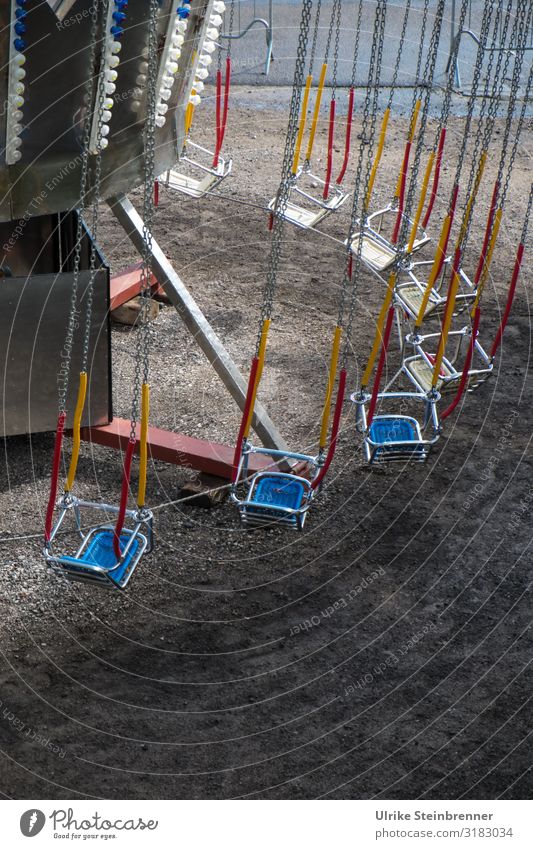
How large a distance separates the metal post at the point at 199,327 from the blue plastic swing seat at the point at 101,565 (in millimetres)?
2893

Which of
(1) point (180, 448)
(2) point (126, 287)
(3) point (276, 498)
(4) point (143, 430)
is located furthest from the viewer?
(2) point (126, 287)

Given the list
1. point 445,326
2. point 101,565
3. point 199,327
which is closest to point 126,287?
point 199,327

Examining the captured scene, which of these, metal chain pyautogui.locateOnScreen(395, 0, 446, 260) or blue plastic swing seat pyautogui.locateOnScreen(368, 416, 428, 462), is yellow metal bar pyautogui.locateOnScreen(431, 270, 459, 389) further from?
metal chain pyautogui.locateOnScreen(395, 0, 446, 260)

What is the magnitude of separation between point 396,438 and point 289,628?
1804mm

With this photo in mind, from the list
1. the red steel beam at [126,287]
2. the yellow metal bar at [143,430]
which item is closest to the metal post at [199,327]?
the yellow metal bar at [143,430]

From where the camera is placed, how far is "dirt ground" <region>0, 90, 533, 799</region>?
8.38 meters

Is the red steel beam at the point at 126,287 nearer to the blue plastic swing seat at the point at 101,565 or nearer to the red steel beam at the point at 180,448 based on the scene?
the red steel beam at the point at 180,448

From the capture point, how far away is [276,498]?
9.39m

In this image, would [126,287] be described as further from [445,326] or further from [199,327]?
[445,326]

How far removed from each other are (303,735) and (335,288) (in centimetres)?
781

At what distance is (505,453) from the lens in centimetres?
1211

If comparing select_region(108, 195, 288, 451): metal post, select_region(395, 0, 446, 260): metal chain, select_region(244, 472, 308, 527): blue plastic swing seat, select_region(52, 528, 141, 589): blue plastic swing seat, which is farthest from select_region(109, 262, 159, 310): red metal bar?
select_region(52, 528, 141, 589): blue plastic swing seat

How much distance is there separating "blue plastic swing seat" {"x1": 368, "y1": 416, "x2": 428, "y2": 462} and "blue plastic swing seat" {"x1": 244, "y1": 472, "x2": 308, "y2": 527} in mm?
693
